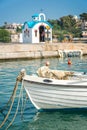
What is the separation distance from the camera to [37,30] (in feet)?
199

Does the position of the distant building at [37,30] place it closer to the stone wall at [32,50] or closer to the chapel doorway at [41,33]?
the chapel doorway at [41,33]

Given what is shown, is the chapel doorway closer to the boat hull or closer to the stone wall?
the stone wall

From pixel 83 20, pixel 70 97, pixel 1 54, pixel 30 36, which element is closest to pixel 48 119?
pixel 70 97

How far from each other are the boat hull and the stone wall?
106 ft

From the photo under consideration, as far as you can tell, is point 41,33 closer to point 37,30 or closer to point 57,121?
point 37,30

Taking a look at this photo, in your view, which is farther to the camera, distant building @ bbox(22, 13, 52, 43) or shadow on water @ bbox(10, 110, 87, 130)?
distant building @ bbox(22, 13, 52, 43)

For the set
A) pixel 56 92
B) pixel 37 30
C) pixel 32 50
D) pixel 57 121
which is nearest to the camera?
pixel 57 121

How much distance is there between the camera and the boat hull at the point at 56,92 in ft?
49.3

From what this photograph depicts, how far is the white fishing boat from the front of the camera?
15.0 meters

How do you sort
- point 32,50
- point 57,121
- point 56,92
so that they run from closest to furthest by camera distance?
point 57,121 → point 56,92 → point 32,50

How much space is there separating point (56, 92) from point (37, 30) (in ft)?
150

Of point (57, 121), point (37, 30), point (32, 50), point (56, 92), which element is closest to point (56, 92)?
point (56, 92)

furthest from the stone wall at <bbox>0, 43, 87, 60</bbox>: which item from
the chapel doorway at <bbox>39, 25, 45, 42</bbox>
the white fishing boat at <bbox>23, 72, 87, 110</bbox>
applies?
the white fishing boat at <bbox>23, 72, 87, 110</bbox>

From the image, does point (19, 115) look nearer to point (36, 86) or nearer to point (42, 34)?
point (36, 86)
